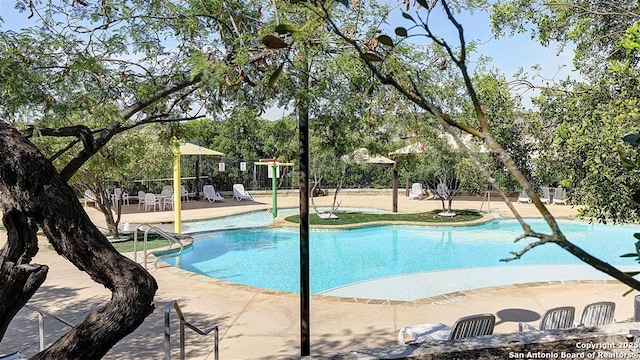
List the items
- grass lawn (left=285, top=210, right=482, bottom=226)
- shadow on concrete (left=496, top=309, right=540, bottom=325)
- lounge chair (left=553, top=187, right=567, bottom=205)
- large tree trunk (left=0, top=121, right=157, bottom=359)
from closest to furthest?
large tree trunk (left=0, top=121, right=157, bottom=359) < shadow on concrete (left=496, top=309, right=540, bottom=325) < grass lawn (left=285, top=210, right=482, bottom=226) < lounge chair (left=553, top=187, right=567, bottom=205)

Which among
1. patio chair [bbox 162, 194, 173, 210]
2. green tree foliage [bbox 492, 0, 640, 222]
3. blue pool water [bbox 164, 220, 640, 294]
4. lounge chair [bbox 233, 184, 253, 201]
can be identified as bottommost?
blue pool water [bbox 164, 220, 640, 294]

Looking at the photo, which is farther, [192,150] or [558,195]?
[558,195]

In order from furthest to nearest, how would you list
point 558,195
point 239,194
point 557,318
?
1. point 239,194
2. point 558,195
3. point 557,318

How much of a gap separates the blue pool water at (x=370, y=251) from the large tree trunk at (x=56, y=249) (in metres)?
7.47

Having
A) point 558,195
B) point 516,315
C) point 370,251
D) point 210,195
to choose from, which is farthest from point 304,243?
point 558,195

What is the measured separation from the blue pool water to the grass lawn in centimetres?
62

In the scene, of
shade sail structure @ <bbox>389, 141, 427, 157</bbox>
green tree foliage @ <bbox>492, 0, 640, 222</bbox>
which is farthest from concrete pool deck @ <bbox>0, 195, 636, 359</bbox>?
shade sail structure @ <bbox>389, 141, 427, 157</bbox>

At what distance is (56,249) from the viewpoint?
7.45 feet

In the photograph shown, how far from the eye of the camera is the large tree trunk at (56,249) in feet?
6.99

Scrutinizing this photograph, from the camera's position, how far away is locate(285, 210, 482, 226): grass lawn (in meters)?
16.3

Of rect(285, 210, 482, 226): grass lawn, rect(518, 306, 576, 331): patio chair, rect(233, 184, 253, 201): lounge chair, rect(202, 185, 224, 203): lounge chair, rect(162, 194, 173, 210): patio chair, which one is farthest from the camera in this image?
rect(233, 184, 253, 201): lounge chair

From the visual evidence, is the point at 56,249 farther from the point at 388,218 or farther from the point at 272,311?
the point at 388,218

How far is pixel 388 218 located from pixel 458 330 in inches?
497

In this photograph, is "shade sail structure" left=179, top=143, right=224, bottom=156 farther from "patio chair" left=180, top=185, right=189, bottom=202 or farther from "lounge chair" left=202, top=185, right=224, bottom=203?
"lounge chair" left=202, top=185, right=224, bottom=203
